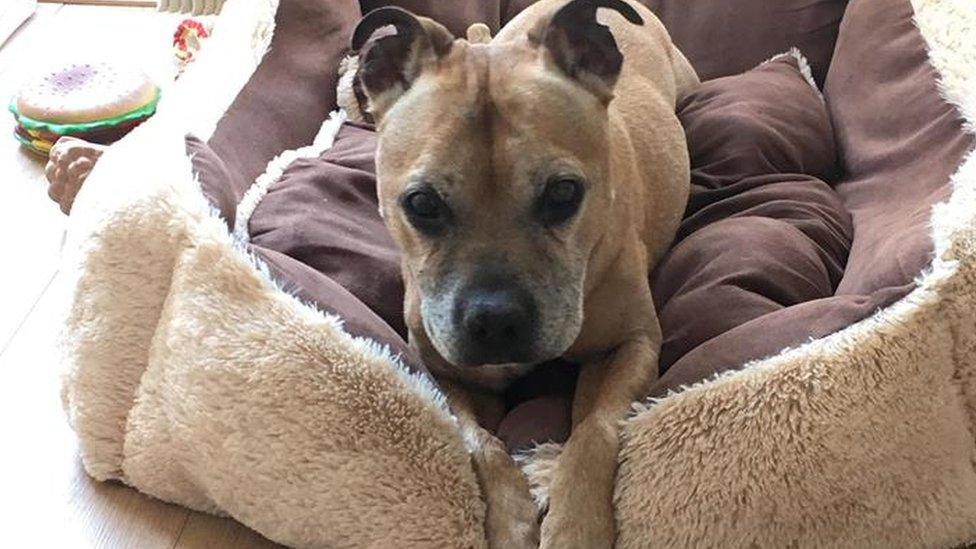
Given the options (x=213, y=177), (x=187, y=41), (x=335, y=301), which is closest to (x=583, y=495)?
(x=335, y=301)

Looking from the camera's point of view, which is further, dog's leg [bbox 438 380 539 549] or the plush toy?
the plush toy

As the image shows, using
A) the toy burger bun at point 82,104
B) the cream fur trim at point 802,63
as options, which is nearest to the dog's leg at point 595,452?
the cream fur trim at point 802,63

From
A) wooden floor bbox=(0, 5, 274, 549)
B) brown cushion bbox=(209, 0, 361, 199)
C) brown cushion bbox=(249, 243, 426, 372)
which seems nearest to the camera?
brown cushion bbox=(249, 243, 426, 372)

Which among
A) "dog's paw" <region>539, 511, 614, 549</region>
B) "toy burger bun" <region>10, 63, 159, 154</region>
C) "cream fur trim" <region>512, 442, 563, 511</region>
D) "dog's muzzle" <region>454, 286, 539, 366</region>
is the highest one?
"dog's muzzle" <region>454, 286, 539, 366</region>

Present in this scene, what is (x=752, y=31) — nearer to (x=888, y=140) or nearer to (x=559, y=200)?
(x=888, y=140)

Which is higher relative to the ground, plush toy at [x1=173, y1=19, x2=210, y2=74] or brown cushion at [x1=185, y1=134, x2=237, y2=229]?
brown cushion at [x1=185, y1=134, x2=237, y2=229]

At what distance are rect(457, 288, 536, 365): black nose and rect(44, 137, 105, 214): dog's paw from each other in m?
1.56

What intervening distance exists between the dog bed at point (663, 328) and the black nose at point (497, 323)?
9.1 inches

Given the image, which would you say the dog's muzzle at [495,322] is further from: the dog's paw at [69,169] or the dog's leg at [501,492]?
the dog's paw at [69,169]

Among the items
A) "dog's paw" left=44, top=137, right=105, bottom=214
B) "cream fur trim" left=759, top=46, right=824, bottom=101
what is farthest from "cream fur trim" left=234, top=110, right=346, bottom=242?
"cream fur trim" left=759, top=46, right=824, bottom=101

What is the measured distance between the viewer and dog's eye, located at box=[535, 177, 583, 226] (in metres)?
1.86

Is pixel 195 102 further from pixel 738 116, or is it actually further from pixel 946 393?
pixel 946 393

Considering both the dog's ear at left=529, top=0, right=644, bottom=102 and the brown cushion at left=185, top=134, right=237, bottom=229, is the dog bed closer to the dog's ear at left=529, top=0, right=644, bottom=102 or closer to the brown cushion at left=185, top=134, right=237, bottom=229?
the brown cushion at left=185, top=134, right=237, bottom=229

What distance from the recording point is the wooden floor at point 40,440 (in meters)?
2.25
